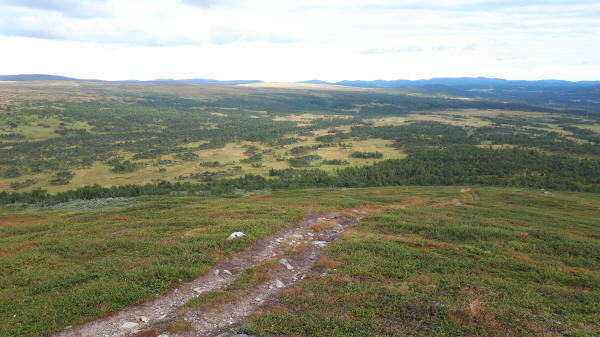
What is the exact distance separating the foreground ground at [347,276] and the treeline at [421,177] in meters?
41.0

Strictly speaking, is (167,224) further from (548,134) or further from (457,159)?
(548,134)

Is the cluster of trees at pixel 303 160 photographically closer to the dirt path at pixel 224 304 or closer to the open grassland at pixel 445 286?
the open grassland at pixel 445 286

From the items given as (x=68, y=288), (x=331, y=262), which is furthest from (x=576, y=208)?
(x=68, y=288)

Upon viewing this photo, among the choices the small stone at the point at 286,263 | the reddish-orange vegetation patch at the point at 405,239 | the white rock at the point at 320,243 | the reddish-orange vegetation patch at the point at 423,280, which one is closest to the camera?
the reddish-orange vegetation patch at the point at 423,280

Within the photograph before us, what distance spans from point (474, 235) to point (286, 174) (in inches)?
2656

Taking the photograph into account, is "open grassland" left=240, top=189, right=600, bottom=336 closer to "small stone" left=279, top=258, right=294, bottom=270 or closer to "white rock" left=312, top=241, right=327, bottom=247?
"white rock" left=312, top=241, right=327, bottom=247

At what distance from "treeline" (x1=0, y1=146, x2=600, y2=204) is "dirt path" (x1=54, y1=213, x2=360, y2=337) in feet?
146

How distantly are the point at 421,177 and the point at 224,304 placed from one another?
267ft

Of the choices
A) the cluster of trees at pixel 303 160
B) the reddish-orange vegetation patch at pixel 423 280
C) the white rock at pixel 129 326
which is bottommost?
the cluster of trees at pixel 303 160

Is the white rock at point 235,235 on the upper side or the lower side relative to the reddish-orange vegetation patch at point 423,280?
lower

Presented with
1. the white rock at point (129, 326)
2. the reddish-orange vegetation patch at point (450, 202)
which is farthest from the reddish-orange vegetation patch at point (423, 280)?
the reddish-orange vegetation patch at point (450, 202)

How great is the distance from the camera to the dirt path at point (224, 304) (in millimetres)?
12445

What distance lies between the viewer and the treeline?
6894 centimetres

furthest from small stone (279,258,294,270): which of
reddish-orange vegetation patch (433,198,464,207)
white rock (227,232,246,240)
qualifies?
reddish-orange vegetation patch (433,198,464,207)
